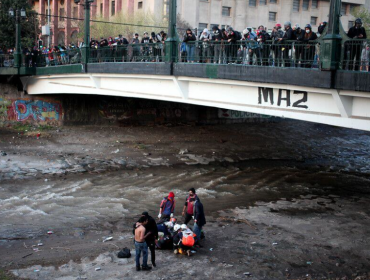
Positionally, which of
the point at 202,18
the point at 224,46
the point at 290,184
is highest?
the point at 202,18

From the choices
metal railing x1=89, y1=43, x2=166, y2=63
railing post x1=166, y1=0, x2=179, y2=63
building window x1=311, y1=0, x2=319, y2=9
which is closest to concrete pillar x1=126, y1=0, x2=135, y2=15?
building window x1=311, y1=0, x2=319, y2=9

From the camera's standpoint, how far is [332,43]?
1285 centimetres

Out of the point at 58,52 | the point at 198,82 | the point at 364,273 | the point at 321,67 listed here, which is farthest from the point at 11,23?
the point at 364,273

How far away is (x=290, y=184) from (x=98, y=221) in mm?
9103

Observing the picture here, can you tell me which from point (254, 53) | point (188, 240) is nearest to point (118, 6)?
point (254, 53)

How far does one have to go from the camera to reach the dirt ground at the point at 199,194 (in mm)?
11084

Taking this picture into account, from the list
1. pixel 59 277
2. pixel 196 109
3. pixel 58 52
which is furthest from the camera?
pixel 196 109

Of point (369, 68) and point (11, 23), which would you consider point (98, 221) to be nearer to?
point (369, 68)

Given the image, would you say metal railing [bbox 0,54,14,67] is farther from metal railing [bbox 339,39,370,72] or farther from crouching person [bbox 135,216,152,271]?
crouching person [bbox 135,216,152,271]

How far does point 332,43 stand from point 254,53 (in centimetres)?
321

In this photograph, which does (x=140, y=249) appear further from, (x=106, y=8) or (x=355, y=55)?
(x=106, y=8)

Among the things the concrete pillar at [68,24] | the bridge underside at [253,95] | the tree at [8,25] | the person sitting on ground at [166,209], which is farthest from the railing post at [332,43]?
the concrete pillar at [68,24]

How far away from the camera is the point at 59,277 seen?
10.2 m

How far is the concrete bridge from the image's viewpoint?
12625 millimetres
